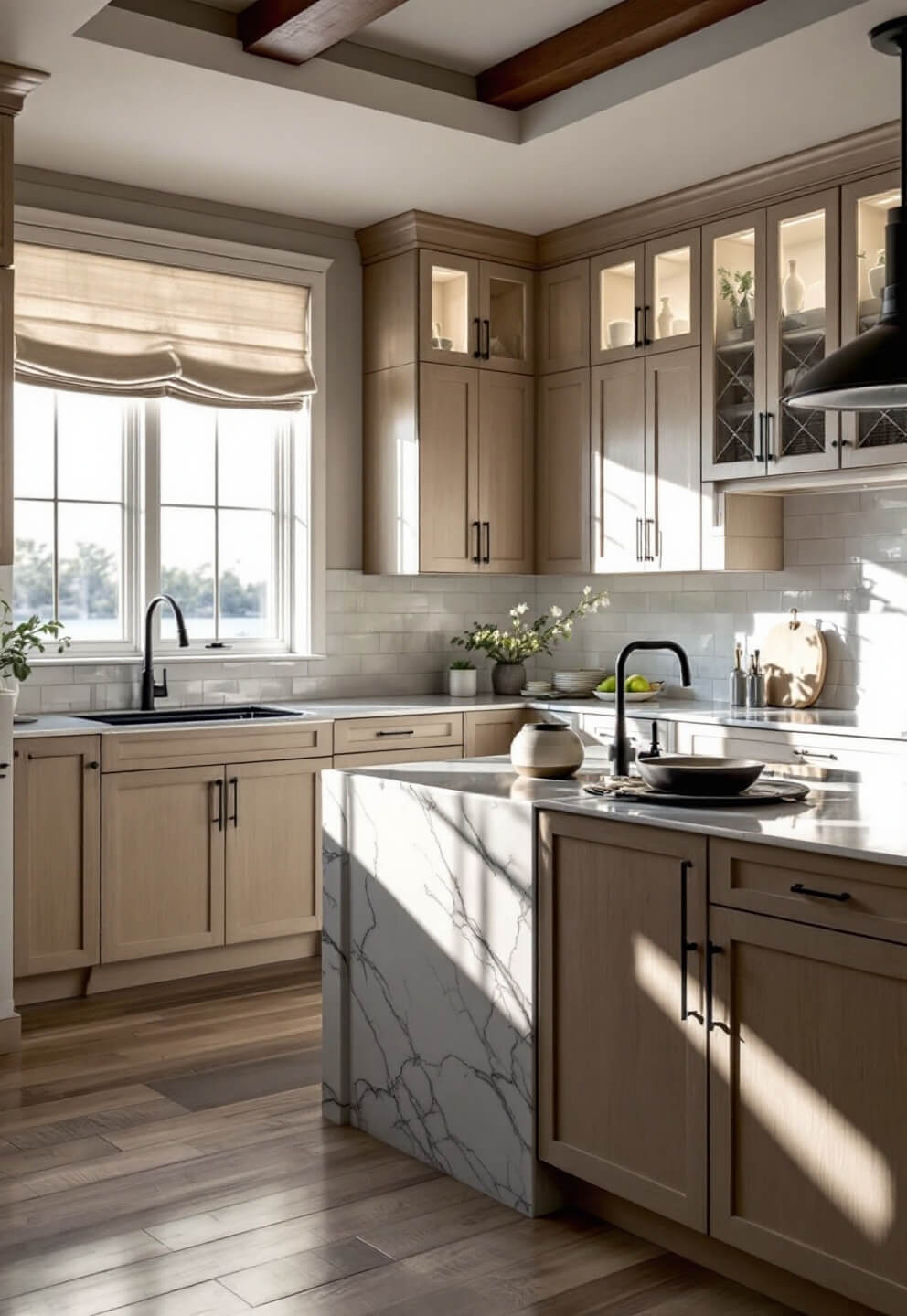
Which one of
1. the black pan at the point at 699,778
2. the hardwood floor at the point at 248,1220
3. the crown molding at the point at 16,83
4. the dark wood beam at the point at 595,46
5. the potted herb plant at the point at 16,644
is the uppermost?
the dark wood beam at the point at 595,46

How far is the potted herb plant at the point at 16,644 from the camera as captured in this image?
169 inches

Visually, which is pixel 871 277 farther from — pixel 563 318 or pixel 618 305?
pixel 563 318

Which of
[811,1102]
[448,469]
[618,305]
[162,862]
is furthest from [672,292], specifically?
[811,1102]

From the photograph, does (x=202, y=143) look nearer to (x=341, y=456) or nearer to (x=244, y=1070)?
(x=341, y=456)

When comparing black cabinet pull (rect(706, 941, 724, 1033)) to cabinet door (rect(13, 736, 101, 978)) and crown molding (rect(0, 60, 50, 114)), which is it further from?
crown molding (rect(0, 60, 50, 114))

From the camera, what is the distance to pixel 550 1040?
2951mm

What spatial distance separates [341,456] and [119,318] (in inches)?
44.3

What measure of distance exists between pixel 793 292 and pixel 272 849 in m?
2.76

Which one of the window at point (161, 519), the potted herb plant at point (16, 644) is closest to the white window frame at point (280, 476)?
the window at point (161, 519)

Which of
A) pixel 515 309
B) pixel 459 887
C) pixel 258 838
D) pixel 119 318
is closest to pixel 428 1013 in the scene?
pixel 459 887

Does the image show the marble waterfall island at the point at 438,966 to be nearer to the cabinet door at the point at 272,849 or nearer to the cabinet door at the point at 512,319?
the cabinet door at the point at 272,849

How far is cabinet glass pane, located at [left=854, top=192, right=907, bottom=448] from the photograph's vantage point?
458 centimetres

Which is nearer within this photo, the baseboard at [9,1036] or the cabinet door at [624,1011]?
the cabinet door at [624,1011]

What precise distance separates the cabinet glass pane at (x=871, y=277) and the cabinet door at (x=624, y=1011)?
2310mm
